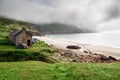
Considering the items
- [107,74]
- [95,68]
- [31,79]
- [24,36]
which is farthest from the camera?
[24,36]

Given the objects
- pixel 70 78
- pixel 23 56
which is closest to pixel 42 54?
pixel 23 56

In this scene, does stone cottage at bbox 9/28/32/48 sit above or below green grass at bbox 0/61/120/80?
above

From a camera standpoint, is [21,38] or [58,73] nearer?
[58,73]

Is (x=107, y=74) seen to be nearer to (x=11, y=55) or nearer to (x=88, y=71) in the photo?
(x=88, y=71)

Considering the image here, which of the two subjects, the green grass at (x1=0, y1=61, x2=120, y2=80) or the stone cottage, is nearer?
the green grass at (x1=0, y1=61, x2=120, y2=80)

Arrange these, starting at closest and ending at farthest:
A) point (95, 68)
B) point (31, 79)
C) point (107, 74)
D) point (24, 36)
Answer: point (31, 79) < point (107, 74) < point (95, 68) < point (24, 36)

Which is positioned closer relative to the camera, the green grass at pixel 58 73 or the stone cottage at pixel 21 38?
the green grass at pixel 58 73

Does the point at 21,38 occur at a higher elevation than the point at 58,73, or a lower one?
higher

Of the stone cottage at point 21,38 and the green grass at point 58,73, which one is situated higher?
the stone cottage at point 21,38

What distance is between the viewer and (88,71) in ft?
112

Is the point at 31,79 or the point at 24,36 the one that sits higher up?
the point at 24,36

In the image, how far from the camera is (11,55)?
50719 mm

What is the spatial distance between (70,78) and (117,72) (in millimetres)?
7212

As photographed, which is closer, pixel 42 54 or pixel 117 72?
pixel 117 72
